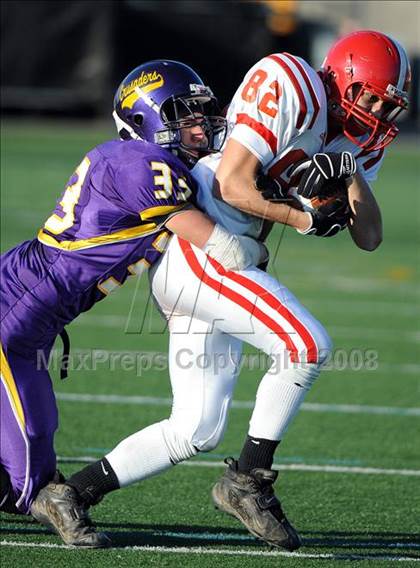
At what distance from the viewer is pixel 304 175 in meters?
3.30

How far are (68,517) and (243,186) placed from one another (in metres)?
1.08

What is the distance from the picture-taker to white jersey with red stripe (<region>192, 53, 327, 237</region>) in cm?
329

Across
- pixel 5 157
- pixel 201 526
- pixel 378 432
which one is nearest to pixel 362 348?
pixel 378 432

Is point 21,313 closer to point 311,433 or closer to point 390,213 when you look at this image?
point 311,433

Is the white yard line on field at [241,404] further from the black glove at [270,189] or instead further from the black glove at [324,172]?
the black glove at [324,172]

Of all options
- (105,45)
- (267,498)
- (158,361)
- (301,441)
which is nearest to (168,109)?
(267,498)

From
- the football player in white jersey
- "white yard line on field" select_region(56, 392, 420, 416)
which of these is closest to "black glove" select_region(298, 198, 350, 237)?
the football player in white jersey

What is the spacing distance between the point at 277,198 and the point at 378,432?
6.73 ft

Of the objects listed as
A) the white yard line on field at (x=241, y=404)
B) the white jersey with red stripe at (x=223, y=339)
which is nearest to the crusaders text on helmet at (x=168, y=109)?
the white jersey with red stripe at (x=223, y=339)

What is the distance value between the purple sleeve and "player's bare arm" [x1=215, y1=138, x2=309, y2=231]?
0.11 meters

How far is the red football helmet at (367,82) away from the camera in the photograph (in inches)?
139

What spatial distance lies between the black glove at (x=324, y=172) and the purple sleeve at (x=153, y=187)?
334 mm

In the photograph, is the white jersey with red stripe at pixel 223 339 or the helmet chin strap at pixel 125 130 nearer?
the white jersey with red stripe at pixel 223 339

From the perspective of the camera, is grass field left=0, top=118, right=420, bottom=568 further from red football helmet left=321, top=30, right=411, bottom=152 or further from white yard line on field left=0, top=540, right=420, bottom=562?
red football helmet left=321, top=30, right=411, bottom=152
